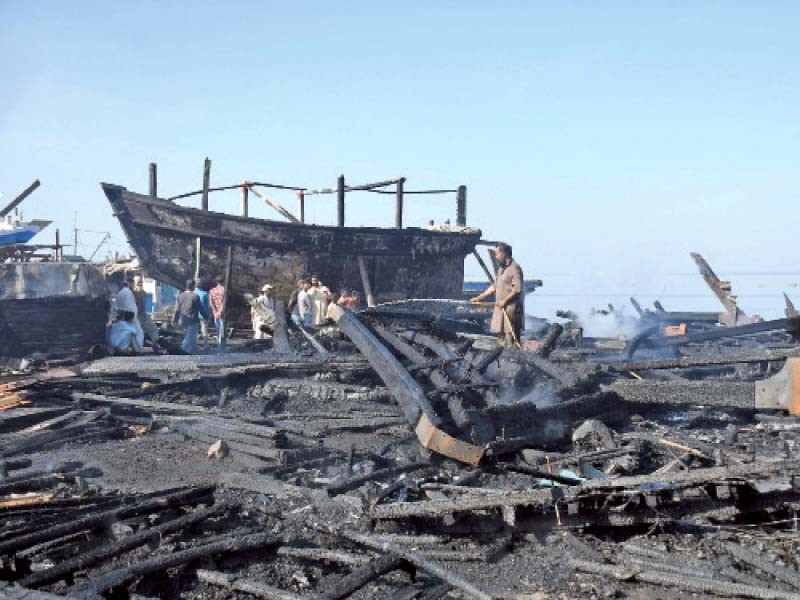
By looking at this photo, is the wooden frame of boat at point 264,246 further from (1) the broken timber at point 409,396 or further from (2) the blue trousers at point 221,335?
(1) the broken timber at point 409,396

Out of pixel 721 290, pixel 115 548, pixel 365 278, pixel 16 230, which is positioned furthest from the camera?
pixel 16 230

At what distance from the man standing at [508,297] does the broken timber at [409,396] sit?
2.70 m

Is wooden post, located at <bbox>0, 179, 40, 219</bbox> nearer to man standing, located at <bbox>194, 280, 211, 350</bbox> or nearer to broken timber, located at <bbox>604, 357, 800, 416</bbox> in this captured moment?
man standing, located at <bbox>194, 280, 211, 350</bbox>

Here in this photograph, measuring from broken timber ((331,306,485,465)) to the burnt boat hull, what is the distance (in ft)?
29.8

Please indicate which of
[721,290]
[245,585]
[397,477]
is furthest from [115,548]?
[721,290]

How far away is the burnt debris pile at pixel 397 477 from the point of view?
3750 millimetres

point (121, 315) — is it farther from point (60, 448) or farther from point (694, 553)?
point (694, 553)

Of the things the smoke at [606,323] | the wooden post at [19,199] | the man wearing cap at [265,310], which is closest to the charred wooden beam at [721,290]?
the smoke at [606,323]

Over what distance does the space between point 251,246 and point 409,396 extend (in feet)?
36.5

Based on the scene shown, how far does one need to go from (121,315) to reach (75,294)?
1.96m

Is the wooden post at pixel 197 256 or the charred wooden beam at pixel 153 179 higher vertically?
the charred wooden beam at pixel 153 179

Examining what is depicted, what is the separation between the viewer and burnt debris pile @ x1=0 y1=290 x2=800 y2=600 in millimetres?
3750

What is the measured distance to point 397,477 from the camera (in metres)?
5.61

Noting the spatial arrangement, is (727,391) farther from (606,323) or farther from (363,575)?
(606,323)
